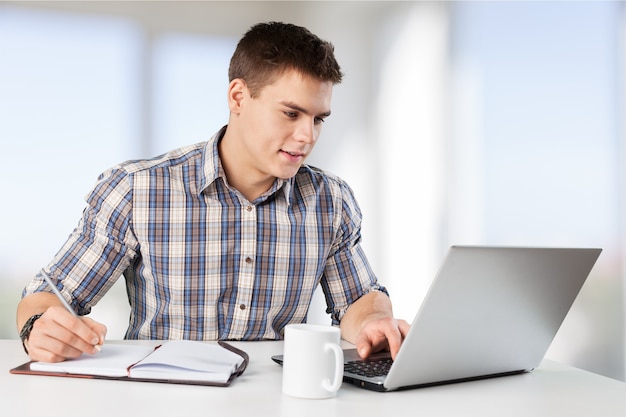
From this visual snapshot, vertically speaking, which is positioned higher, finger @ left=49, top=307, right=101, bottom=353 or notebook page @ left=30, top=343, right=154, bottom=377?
finger @ left=49, top=307, right=101, bottom=353

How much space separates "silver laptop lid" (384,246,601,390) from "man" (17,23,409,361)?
0.47m

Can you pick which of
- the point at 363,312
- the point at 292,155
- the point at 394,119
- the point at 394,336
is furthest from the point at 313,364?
the point at 394,119

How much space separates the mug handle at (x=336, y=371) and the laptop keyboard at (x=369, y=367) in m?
0.10

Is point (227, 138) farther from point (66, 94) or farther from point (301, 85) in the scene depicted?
point (66, 94)

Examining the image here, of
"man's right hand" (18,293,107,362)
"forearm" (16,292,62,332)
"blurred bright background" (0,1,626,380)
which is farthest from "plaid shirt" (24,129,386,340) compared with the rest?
"blurred bright background" (0,1,626,380)

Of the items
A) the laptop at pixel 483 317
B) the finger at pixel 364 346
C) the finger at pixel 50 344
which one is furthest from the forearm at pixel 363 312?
the finger at pixel 50 344

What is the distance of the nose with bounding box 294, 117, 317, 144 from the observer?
153 centimetres

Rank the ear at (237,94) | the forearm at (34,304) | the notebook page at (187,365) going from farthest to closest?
the ear at (237,94), the forearm at (34,304), the notebook page at (187,365)

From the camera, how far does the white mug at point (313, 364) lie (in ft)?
2.85

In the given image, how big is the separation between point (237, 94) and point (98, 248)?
486 mm

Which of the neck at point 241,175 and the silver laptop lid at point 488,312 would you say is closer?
the silver laptop lid at point 488,312

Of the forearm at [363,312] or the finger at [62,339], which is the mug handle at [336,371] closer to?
the finger at [62,339]

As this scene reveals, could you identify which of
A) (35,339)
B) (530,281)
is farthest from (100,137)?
(530,281)

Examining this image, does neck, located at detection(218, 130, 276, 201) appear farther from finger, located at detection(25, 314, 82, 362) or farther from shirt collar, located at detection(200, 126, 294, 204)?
finger, located at detection(25, 314, 82, 362)
